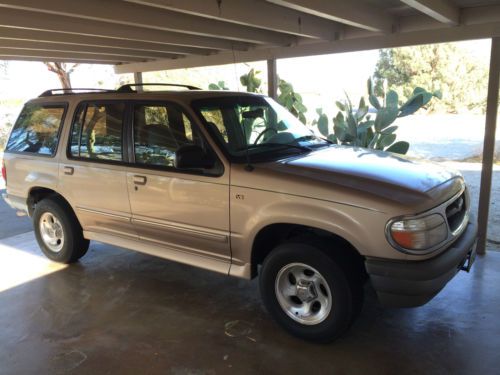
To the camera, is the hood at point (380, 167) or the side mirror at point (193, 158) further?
the side mirror at point (193, 158)

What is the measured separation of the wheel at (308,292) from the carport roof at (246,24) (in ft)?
7.37

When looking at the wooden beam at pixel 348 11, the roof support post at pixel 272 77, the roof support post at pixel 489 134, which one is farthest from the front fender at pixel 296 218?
the roof support post at pixel 272 77

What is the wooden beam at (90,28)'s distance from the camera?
4508 millimetres

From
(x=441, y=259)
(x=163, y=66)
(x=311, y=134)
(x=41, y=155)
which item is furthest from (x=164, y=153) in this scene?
(x=163, y=66)

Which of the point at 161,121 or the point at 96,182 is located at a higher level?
the point at 161,121

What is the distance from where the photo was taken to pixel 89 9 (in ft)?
13.7

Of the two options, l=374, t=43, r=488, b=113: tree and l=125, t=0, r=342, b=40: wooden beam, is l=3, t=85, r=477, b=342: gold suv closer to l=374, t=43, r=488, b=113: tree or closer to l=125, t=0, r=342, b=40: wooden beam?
l=125, t=0, r=342, b=40: wooden beam

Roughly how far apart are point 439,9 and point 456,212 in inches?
83.0

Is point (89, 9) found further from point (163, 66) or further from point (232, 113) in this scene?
point (163, 66)

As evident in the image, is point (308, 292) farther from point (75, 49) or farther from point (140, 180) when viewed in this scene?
point (75, 49)

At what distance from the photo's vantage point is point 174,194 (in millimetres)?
3781

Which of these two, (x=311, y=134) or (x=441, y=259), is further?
Answer: (x=311, y=134)

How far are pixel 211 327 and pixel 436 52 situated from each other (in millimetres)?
17889

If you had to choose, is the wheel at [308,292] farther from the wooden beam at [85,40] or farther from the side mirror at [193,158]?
the wooden beam at [85,40]
